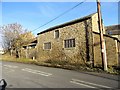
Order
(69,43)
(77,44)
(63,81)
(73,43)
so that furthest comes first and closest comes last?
1. (69,43)
2. (73,43)
3. (77,44)
4. (63,81)

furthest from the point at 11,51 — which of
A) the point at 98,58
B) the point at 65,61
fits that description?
the point at 98,58

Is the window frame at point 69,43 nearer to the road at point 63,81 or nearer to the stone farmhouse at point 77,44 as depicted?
the stone farmhouse at point 77,44

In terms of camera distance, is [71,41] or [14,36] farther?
[14,36]

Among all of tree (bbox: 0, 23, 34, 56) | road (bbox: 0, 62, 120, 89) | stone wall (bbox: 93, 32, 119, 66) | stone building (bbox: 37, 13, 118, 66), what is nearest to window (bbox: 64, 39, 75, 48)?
stone building (bbox: 37, 13, 118, 66)

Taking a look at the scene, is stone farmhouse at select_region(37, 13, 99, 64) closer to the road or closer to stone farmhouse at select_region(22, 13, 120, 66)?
stone farmhouse at select_region(22, 13, 120, 66)

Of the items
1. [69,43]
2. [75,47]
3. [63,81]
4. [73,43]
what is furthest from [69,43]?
[63,81]

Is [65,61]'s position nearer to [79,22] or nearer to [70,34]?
[70,34]

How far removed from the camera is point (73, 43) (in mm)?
23734

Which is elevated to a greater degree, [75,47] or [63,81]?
[75,47]

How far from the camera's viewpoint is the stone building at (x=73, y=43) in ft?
68.1

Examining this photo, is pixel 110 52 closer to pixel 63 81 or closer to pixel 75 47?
pixel 75 47

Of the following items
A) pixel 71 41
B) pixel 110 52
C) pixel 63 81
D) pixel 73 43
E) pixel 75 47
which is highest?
pixel 71 41

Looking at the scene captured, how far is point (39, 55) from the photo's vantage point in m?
30.9

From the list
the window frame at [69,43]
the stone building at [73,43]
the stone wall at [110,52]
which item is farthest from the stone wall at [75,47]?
the stone wall at [110,52]
